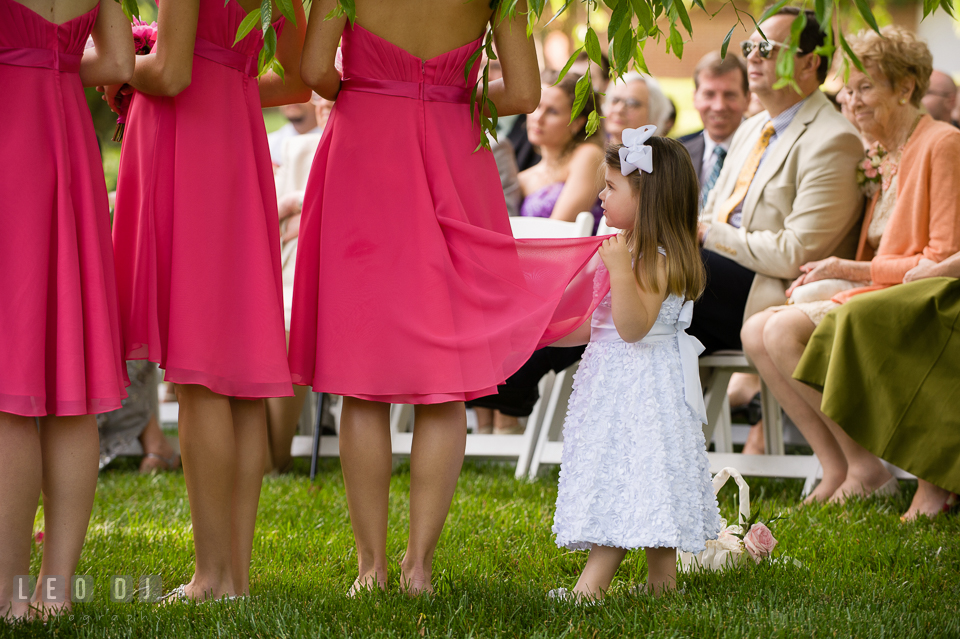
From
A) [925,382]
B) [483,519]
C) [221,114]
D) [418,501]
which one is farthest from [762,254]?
[221,114]

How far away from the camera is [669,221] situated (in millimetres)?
2805

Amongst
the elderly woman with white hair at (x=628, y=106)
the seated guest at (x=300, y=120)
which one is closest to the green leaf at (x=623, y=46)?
the elderly woman with white hair at (x=628, y=106)

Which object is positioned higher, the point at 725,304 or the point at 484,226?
the point at 484,226

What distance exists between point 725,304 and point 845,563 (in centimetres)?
189

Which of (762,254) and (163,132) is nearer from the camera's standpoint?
(163,132)

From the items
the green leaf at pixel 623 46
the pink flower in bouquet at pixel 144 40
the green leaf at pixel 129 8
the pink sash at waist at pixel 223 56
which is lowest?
the green leaf at pixel 623 46

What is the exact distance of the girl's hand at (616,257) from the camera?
274 cm

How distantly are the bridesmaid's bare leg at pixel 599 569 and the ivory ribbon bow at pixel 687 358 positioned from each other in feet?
1.52

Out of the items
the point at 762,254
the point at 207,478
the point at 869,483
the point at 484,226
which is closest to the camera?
the point at 207,478

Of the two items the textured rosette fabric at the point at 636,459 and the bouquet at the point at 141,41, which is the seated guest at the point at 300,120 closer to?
the bouquet at the point at 141,41

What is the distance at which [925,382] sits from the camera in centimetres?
391

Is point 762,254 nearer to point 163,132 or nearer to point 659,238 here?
point 659,238

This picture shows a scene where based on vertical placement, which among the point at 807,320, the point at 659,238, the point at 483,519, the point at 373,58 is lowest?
the point at 483,519

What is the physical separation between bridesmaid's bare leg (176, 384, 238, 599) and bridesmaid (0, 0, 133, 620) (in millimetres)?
219
